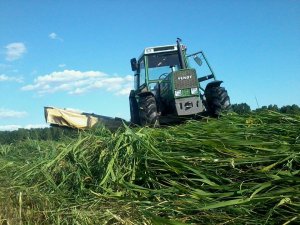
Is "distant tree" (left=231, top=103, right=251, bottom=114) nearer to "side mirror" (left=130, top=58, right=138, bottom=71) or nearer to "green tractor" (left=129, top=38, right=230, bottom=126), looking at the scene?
"green tractor" (left=129, top=38, right=230, bottom=126)

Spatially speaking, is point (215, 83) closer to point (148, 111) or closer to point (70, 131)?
point (148, 111)

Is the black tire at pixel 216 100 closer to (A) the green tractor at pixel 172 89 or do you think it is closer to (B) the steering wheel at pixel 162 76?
(A) the green tractor at pixel 172 89

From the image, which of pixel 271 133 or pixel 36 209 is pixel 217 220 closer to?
pixel 271 133

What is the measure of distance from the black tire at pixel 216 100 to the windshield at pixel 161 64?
1.29 metres

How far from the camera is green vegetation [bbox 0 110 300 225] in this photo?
2781 millimetres

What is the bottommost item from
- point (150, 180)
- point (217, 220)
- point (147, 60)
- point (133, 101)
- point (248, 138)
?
point (217, 220)

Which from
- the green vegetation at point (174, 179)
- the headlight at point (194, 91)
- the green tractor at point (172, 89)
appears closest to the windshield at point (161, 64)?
the green tractor at point (172, 89)

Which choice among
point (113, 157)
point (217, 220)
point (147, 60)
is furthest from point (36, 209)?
point (147, 60)

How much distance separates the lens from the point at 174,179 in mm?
3369

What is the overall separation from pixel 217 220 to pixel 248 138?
1068mm

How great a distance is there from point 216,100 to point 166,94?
46.4 inches

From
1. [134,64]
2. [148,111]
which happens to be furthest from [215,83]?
[134,64]

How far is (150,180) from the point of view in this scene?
348 cm

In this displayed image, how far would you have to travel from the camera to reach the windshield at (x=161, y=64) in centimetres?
1005
